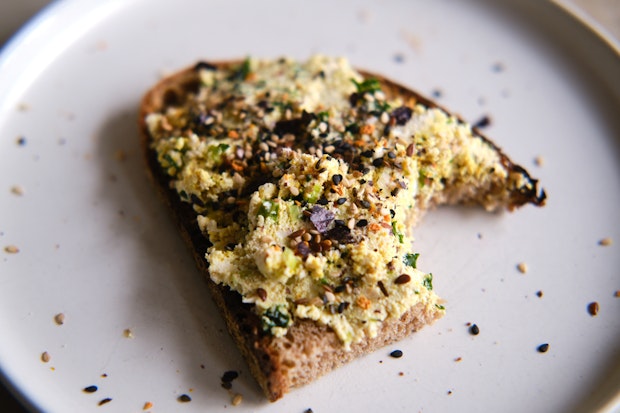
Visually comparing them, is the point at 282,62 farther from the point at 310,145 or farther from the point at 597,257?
the point at 597,257

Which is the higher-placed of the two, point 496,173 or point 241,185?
point 496,173

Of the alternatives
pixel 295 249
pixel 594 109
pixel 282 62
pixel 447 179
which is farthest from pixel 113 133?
pixel 594 109

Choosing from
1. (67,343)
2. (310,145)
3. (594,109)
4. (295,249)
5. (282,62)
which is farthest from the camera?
(594,109)

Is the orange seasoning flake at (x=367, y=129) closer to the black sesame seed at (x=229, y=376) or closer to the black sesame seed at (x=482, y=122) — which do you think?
the black sesame seed at (x=482, y=122)

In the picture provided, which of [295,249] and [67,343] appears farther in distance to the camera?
[67,343]

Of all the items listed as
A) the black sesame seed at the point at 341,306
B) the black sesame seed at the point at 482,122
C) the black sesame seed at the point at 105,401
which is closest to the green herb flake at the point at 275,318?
the black sesame seed at the point at 341,306

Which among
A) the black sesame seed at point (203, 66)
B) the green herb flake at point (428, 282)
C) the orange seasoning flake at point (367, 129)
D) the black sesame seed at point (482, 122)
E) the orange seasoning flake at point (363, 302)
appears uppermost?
the black sesame seed at point (482, 122)

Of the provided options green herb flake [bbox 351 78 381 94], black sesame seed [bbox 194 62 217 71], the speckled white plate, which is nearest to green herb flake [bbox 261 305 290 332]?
the speckled white plate
